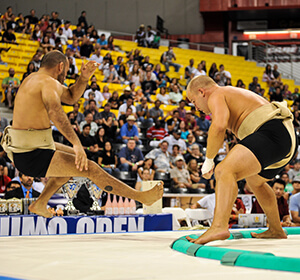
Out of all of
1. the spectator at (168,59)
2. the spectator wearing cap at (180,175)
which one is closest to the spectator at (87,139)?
the spectator wearing cap at (180,175)

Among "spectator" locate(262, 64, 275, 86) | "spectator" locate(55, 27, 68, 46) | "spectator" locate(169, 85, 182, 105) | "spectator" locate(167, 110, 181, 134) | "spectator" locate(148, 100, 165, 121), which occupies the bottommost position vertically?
"spectator" locate(167, 110, 181, 134)

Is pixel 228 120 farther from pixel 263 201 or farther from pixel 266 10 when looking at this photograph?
pixel 266 10

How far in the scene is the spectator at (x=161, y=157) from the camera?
28.8 feet

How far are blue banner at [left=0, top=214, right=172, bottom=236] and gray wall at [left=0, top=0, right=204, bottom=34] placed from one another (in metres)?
14.7

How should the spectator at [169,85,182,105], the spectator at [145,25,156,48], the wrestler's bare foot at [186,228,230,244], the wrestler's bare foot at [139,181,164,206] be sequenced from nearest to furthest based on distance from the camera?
the wrestler's bare foot at [186,228,230,244] → the wrestler's bare foot at [139,181,164,206] → the spectator at [169,85,182,105] → the spectator at [145,25,156,48]

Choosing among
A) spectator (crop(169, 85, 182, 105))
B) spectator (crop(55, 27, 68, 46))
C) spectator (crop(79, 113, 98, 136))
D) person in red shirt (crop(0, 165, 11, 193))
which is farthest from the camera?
spectator (crop(169, 85, 182, 105))

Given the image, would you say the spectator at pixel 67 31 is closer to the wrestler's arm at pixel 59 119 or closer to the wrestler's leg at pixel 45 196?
the wrestler's leg at pixel 45 196

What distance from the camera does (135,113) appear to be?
34.4 ft

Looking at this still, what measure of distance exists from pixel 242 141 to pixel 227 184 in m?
0.28

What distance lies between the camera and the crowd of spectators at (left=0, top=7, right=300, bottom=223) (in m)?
8.33

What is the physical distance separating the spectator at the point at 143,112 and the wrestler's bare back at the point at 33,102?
278 inches

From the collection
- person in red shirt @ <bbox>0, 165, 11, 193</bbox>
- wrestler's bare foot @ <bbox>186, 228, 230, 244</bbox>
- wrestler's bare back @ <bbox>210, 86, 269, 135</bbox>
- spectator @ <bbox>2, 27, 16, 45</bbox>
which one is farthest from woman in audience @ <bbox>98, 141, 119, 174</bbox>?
wrestler's bare foot @ <bbox>186, 228, 230, 244</bbox>

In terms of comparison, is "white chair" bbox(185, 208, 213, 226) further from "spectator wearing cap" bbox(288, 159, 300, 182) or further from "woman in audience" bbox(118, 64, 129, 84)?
"woman in audience" bbox(118, 64, 129, 84)

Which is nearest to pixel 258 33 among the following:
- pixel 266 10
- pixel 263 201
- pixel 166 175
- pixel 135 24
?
pixel 266 10
